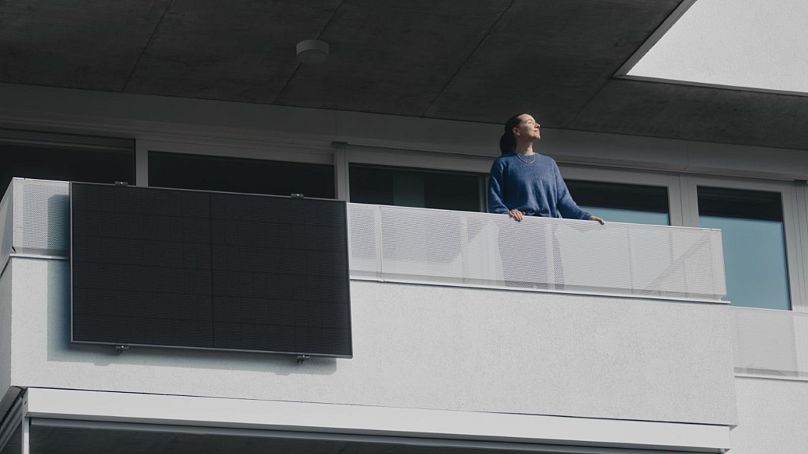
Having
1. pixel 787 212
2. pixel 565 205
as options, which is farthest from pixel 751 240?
pixel 565 205

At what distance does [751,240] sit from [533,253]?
465cm

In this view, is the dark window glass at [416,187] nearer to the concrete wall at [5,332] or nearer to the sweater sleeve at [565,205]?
the sweater sleeve at [565,205]

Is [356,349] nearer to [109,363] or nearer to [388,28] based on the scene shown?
[109,363]

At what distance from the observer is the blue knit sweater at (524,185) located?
45.2 feet

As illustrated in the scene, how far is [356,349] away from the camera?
12.7m

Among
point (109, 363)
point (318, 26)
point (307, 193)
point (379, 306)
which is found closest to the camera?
point (109, 363)

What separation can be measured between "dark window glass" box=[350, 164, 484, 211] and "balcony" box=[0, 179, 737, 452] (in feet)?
9.94

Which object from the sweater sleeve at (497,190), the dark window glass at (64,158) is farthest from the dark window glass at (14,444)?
the sweater sleeve at (497,190)

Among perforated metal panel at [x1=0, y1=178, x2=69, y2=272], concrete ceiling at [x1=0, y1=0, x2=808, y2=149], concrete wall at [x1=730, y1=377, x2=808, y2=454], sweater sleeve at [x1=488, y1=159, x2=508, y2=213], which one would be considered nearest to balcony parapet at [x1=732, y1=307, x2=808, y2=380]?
concrete wall at [x1=730, y1=377, x2=808, y2=454]

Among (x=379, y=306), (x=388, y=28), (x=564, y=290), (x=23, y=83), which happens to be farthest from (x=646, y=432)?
(x=23, y=83)

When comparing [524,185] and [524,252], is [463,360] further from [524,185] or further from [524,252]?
[524,185]

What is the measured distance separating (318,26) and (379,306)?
2795 millimetres

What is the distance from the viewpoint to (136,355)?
12172mm

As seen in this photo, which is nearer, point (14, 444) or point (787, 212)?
point (14, 444)
